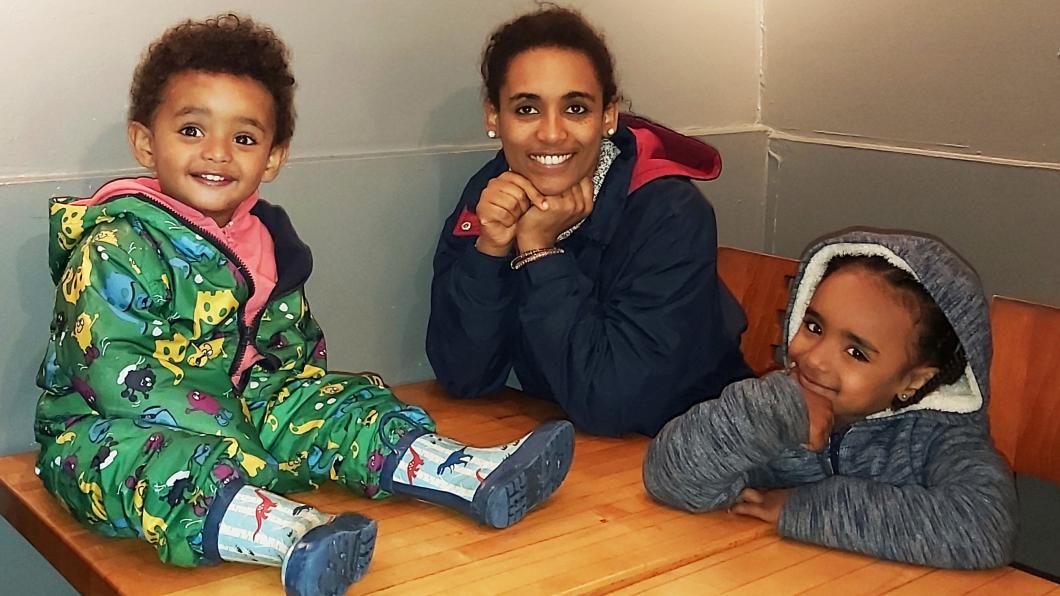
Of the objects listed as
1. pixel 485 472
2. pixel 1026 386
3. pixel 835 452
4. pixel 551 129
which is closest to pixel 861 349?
pixel 835 452

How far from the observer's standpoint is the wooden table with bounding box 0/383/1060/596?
1019mm

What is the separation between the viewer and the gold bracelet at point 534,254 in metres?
1.42

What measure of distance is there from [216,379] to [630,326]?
20.8 inches

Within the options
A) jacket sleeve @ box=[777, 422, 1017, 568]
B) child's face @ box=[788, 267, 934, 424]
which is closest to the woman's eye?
child's face @ box=[788, 267, 934, 424]

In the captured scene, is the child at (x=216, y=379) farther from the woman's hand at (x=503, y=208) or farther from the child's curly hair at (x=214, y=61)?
the woman's hand at (x=503, y=208)

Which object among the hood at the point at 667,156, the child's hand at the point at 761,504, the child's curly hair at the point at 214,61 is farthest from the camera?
the hood at the point at 667,156

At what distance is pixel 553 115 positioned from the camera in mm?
1461

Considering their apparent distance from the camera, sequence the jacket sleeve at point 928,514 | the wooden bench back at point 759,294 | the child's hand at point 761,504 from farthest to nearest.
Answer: the wooden bench back at point 759,294, the child's hand at point 761,504, the jacket sleeve at point 928,514

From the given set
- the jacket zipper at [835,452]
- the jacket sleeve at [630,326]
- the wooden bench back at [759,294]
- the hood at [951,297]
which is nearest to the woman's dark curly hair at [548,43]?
the jacket sleeve at [630,326]

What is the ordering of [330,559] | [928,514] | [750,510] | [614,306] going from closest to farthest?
1. [330,559]
2. [928,514]
3. [750,510]
4. [614,306]

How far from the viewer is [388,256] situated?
1.65 metres

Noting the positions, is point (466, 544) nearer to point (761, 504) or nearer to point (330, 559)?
point (330, 559)

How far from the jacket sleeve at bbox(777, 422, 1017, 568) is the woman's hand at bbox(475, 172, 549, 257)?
1.75 feet

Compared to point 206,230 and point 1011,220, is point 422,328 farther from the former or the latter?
point 1011,220
